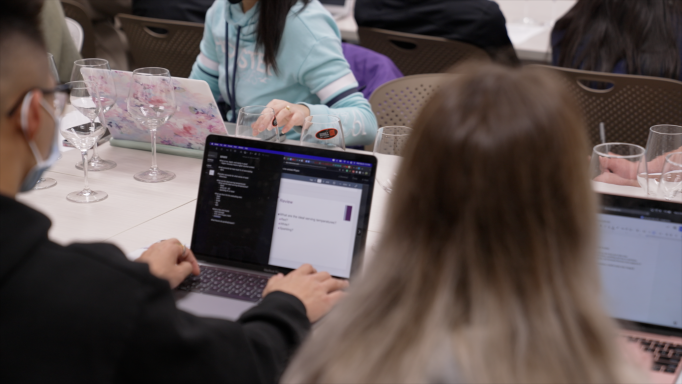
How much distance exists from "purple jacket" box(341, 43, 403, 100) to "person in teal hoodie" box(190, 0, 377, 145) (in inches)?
8.4

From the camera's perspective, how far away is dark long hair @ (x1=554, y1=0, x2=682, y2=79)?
7.54 ft

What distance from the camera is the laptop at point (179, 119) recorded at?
5.41 ft

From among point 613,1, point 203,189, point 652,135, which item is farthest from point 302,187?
point 613,1

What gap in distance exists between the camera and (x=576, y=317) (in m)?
0.65

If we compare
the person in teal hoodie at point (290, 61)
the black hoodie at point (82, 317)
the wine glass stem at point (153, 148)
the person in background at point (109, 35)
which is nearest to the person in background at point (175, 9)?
the person in background at point (109, 35)

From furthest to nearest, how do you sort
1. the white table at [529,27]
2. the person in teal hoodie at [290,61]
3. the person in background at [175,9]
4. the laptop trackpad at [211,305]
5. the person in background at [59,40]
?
the white table at [529,27], the person in background at [175,9], the person in background at [59,40], the person in teal hoodie at [290,61], the laptop trackpad at [211,305]

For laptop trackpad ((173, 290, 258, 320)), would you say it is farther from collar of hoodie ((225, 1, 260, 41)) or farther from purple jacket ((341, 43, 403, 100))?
purple jacket ((341, 43, 403, 100))

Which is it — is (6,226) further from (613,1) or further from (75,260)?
(613,1)

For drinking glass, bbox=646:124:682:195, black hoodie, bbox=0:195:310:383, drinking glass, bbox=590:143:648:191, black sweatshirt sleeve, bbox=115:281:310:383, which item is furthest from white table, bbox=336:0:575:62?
black hoodie, bbox=0:195:310:383

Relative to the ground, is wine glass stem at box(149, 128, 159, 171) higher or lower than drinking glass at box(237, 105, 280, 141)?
lower

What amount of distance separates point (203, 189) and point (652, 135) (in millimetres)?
1089

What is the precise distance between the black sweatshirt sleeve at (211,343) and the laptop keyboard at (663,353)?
543 mm

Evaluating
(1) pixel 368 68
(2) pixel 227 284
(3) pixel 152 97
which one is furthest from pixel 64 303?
(1) pixel 368 68

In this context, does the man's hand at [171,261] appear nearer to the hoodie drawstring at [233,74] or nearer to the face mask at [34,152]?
the face mask at [34,152]
